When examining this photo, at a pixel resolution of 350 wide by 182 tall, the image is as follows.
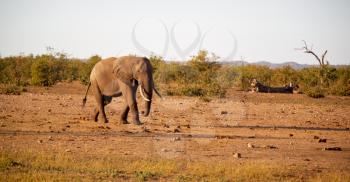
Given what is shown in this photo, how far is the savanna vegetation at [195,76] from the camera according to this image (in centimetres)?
3169

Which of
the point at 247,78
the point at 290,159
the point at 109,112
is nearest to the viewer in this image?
the point at 290,159

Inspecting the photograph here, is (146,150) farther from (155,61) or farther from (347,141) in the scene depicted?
(155,61)

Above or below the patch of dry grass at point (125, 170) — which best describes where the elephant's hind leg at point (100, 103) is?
above

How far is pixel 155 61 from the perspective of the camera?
43.4 meters

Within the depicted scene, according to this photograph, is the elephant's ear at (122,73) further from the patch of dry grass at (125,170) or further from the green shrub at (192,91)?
the green shrub at (192,91)

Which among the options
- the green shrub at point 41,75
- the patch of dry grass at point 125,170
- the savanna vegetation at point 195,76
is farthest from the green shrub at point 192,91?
the patch of dry grass at point 125,170

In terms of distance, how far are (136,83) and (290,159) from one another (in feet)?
20.3

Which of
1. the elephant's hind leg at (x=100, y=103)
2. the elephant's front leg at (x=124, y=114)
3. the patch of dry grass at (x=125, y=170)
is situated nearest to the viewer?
the patch of dry grass at (x=125, y=170)

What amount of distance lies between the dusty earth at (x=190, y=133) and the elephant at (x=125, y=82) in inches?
21.5

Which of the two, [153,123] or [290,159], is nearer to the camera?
[290,159]

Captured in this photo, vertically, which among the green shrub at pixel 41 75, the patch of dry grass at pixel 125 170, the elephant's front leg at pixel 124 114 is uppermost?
the green shrub at pixel 41 75

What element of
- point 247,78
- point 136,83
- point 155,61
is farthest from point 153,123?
point 155,61

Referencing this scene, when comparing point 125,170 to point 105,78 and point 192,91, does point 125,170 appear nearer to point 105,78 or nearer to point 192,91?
point 105,78

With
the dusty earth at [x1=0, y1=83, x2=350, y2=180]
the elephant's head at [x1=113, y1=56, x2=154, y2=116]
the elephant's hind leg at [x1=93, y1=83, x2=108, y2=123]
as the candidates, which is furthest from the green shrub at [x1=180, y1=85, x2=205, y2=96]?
the elephant's head at [x1=113, y1=56, x2=154, y2=116]
